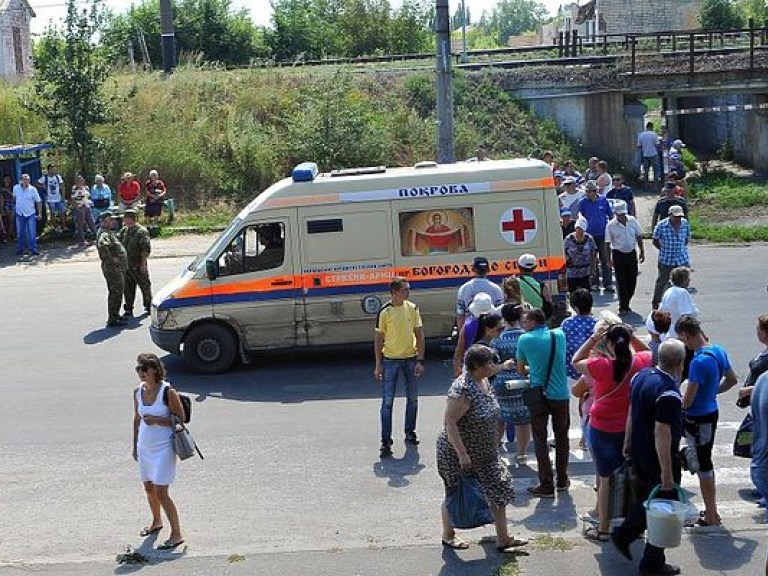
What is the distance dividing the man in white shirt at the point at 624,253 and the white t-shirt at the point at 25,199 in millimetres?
12599

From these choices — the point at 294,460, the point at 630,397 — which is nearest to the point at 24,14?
the point at 294,460

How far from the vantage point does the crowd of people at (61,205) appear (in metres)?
25.6

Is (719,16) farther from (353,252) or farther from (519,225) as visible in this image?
(353,252)

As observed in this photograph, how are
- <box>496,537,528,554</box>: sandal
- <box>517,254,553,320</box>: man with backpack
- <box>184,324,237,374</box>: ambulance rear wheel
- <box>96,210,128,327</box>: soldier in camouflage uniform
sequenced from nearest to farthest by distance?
<box>496,537,528,554</box>: sandal < <box>517,254,553,320</box>: man with backpack < <box>184,324,237,374</box>: ambulance rear wheel < <box>96,210,128,327</box>: soldier in camouflage uniform

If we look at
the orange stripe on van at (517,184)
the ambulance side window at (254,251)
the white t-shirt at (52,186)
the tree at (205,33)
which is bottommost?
the ambulance side window at (254,251)

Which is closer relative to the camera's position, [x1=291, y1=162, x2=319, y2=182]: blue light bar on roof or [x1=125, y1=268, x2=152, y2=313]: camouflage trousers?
[x1=291, y1=162, x2=319, y2=182]: blue light bar on roof

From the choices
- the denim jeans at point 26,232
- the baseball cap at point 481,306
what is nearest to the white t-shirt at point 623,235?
the baseball cap at point 481,306

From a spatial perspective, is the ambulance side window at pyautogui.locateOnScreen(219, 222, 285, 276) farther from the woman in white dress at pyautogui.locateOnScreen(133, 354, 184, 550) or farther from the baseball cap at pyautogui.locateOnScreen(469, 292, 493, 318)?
the woman in white dress at pyautogui.locateOnScreen(133, 354, 184, 550)

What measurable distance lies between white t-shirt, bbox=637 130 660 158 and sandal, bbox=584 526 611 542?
23694 mm

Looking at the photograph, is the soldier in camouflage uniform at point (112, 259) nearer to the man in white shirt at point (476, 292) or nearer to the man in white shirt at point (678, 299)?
the man in white shirt at point (476, 292)

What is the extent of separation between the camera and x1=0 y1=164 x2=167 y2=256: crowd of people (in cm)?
2559

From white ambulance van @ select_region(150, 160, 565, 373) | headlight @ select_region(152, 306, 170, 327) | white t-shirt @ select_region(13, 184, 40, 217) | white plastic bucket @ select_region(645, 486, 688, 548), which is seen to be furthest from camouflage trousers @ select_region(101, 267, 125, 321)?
white plastic bucket @ select_region(645, 486, 688, 548)

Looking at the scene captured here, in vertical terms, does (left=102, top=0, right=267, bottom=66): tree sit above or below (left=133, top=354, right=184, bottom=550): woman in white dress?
above

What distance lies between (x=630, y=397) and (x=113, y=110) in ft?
73.5
